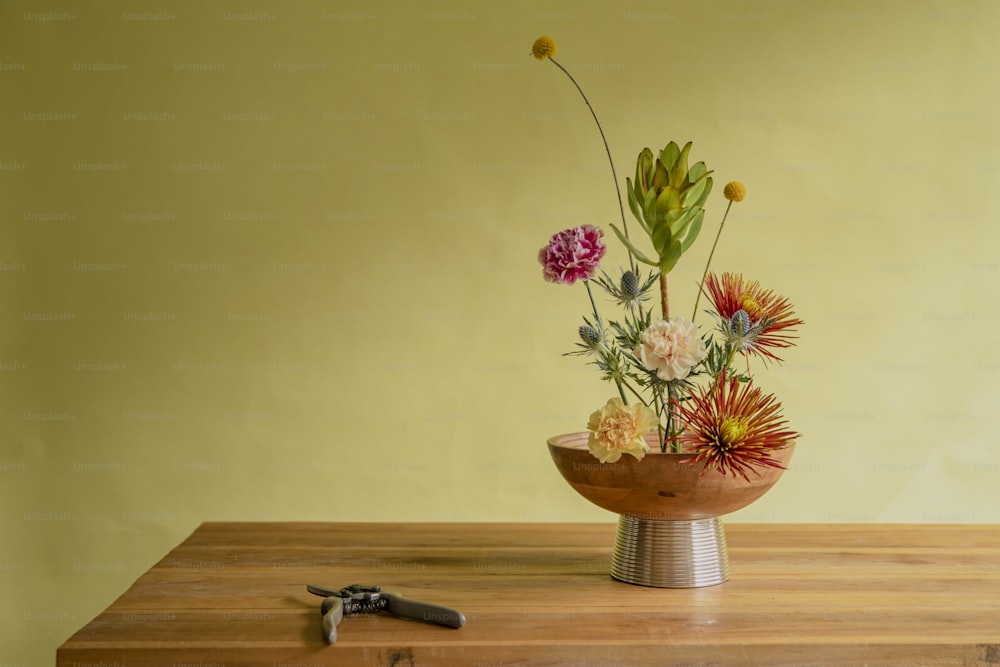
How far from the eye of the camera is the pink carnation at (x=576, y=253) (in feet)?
4.60

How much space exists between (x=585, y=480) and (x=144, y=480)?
1.89 metres

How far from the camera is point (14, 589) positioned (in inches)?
112

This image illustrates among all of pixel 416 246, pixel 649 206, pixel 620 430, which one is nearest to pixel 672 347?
pixel 620 430

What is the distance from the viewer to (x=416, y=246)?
9.25 ft


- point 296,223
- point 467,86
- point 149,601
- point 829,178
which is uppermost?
point 467,86

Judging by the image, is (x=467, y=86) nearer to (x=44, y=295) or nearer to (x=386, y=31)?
(x=386, y=31)

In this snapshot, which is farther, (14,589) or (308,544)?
(14,589)

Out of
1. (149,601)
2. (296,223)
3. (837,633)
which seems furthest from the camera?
(296,223)

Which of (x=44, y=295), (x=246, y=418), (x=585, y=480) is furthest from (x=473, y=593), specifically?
(x=44, y=295)

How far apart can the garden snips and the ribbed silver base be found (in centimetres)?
34

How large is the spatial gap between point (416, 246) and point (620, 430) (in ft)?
5.20

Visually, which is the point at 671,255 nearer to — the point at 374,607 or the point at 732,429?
the point at 732,429

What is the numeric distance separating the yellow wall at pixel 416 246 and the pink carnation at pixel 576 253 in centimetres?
140

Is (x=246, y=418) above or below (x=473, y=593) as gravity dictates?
above
